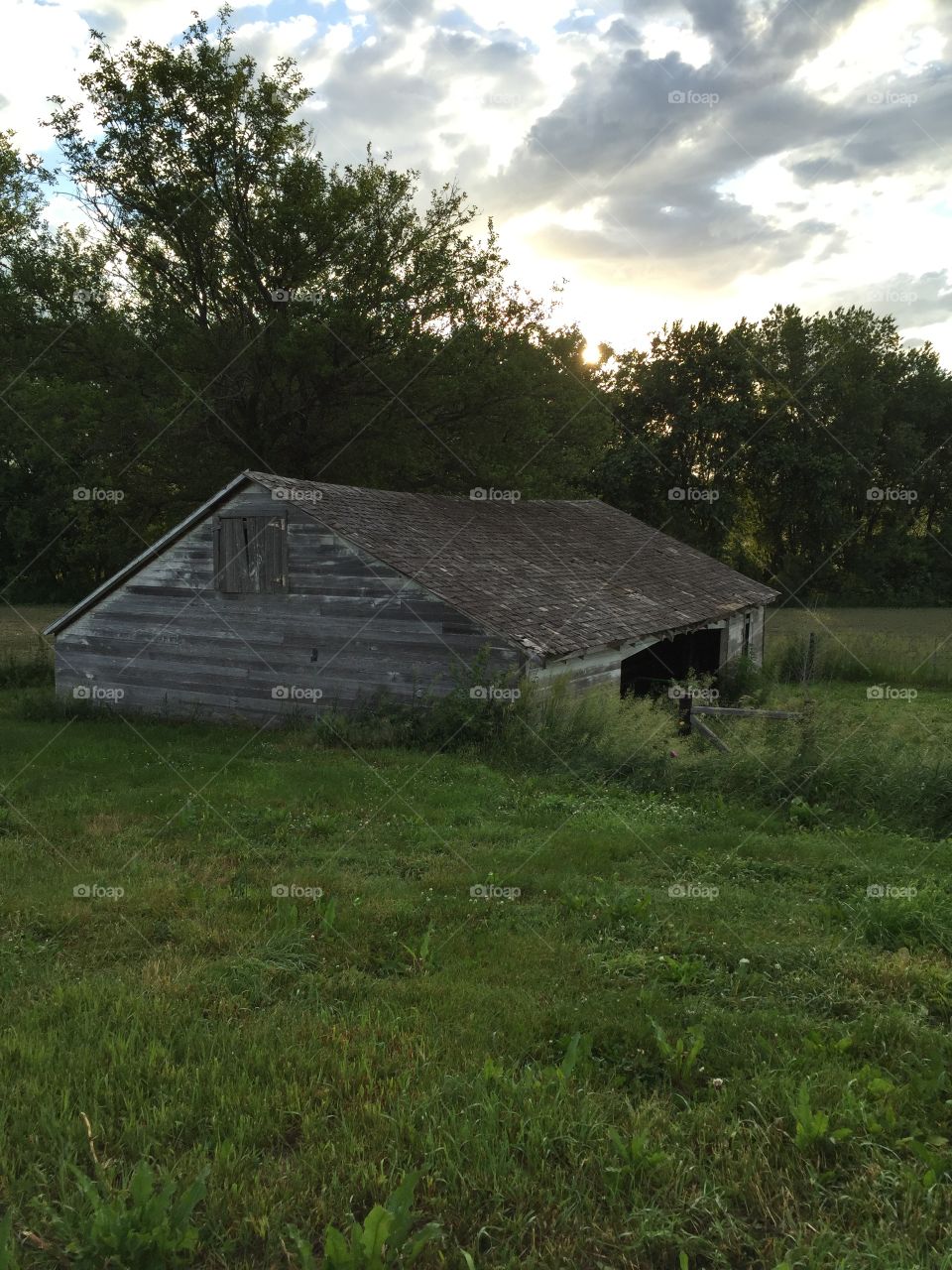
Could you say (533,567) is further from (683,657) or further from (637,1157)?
(637,1157)

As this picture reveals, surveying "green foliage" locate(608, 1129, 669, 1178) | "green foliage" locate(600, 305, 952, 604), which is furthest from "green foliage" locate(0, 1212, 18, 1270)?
"green foliage" locate(600, 305, 952, 604)

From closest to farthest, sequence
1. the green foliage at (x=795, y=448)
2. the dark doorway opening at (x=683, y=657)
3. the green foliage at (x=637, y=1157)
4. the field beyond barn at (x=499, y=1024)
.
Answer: the field beyond barn at (x=499, y=1024), the green foliage at (x=637, y=1157), the dark doorway opening at (x=683, y=657), the green foliage at (x=795, y=448)

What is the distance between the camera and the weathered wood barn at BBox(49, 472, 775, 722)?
14859 millimetres

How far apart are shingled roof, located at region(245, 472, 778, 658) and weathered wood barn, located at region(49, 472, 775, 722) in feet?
0.18

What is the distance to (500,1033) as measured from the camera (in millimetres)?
4902

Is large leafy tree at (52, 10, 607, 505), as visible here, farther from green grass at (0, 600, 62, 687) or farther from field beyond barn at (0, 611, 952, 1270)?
field beyond barn at (0, 611, 952, 1270)

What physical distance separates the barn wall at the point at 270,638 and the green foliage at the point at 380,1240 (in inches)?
419

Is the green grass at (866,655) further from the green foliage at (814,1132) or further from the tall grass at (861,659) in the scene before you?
the green foliage at (814,1132)

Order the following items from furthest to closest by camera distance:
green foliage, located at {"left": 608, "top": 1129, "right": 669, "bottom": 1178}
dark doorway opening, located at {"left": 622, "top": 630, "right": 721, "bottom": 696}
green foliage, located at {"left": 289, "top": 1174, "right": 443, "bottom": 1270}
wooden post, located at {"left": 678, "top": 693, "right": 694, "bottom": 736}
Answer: dark doorway opening, located at {"left": 622, "top": 630, "right": 721, "bottom": 696}
wooden post, located at {"left": 678, "top": 693, "right": 694, "bottom": 736}
green foliage, located at {"left": 608, "top": 1129, "right": 669, "bottom": 1178}
green foliage, located at {"left": 289, "top": 1174, "right": 443, "bottom": 1270}

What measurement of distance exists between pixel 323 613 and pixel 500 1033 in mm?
11598

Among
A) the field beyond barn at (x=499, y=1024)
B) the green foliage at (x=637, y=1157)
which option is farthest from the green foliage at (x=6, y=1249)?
the green foliage at (x=637, y=1157)

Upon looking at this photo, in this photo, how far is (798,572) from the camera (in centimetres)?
4941

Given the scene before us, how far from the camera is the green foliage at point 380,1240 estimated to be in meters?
3.16

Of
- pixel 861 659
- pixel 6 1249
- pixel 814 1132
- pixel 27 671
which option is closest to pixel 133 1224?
pixel 6 1249
